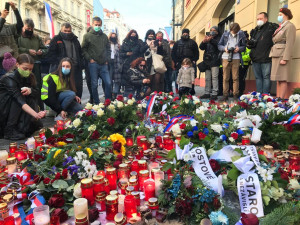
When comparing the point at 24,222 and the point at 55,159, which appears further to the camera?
the point at 55,159

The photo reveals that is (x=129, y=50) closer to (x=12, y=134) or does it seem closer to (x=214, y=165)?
(x=12, y=134)

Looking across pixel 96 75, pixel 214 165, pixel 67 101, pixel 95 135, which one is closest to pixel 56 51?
pixel 96 75

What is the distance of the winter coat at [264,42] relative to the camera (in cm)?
551

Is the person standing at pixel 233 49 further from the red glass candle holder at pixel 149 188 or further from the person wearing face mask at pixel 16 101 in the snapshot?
the red glass candle holder at pixel 149 188

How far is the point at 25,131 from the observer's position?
12.9ft

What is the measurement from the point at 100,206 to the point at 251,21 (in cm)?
721

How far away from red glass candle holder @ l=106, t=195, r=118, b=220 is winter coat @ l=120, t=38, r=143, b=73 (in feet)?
17.8

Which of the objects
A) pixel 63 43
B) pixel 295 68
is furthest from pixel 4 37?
pixel 295 68

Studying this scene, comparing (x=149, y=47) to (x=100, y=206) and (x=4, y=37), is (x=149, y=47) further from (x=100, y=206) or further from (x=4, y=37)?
(x=100, y=206)

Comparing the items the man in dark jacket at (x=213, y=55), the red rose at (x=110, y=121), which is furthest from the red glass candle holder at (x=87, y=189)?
the man in dark jacket at (x=213, y=55)

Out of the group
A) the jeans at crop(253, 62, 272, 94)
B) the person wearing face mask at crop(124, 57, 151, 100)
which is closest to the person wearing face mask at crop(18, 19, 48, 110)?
the person wearing face mask at crop(124, 57, 151, 100)

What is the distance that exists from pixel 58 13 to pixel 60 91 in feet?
106

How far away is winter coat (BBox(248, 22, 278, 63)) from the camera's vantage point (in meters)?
5.51

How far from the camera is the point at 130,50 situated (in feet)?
22.9
